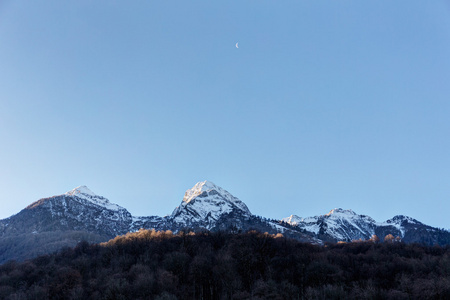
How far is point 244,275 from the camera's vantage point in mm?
71062

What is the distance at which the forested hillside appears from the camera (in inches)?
1944

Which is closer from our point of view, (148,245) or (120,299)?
(120,299)

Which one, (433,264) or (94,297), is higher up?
(433,264)

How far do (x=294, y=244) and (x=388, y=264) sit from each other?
37674mm

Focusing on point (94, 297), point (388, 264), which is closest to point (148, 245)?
point (94, 297)

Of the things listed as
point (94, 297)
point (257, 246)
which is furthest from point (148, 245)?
point (94, 297)

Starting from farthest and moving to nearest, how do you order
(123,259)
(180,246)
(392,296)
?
1. (180,246)
2. (123,259)
3. (392,296)

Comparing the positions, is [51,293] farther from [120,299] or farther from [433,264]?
[433,264]

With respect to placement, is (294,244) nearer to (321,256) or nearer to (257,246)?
(257,246)

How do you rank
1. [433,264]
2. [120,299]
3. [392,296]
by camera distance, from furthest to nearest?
[433,264] < [120,299] < [392,296]

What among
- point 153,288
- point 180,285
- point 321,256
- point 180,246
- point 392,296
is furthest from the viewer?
point 180,246

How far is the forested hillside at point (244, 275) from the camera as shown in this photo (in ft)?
162

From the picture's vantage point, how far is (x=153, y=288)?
181 ft

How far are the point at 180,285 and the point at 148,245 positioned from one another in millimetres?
41686
